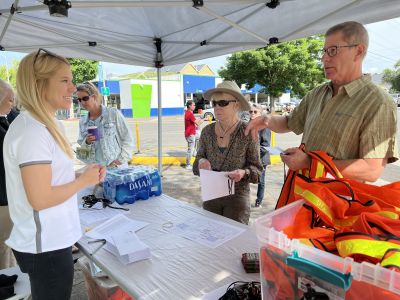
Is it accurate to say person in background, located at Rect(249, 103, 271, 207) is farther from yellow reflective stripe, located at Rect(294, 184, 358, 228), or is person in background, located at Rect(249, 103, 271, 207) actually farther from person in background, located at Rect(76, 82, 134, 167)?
yellow reflective stripe, located at Rect(294, 184, 358, 228)

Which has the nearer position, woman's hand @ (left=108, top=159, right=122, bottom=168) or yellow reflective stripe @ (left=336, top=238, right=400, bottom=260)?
yellow reflective stripe @ (left=336, top=238, right=400, bottom=260)

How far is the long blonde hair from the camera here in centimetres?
131

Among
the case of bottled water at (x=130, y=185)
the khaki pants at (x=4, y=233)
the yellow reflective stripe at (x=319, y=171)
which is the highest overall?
the yellow reflective stripe at (x=319, y=171)

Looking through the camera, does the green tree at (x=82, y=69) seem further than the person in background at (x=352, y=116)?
Yes

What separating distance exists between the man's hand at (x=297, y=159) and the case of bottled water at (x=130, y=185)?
53.5 inches

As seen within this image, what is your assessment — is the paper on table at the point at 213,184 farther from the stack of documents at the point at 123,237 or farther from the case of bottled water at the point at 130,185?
the case of bottled water at the point at 130,185

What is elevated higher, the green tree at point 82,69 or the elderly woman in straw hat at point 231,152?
the green tree at point 82,69

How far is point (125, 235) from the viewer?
170 cm

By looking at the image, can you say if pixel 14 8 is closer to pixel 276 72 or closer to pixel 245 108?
pixel 245 108

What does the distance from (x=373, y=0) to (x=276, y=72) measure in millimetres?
14853

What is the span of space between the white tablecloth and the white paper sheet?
4 cm

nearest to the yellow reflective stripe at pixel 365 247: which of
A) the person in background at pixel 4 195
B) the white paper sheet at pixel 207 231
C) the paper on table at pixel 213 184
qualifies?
the white paper sheet at pixel 207 231

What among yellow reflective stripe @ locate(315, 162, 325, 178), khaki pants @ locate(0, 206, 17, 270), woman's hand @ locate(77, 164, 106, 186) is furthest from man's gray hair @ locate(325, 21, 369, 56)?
khaki pants @ locate(0, 206, 17, 270)

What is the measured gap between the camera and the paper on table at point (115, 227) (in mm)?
1810
